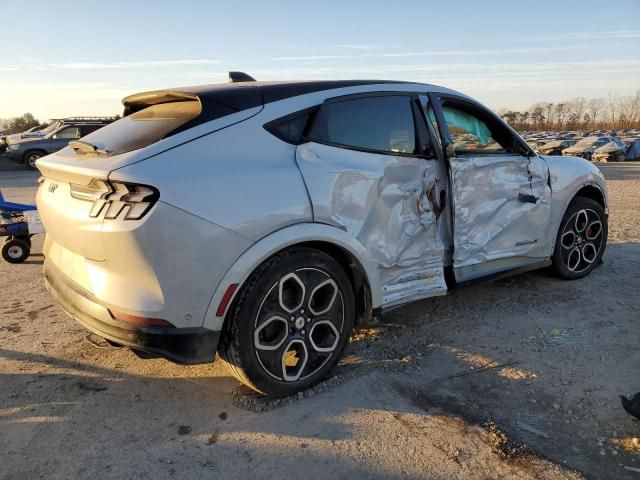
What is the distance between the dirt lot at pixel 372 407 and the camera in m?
2.52

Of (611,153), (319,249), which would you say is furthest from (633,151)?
(319,249)

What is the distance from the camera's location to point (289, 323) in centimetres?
309

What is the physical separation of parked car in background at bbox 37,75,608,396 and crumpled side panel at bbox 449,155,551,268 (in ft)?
0.05

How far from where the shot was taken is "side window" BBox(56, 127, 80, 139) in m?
20.7

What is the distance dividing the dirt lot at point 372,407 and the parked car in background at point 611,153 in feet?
107

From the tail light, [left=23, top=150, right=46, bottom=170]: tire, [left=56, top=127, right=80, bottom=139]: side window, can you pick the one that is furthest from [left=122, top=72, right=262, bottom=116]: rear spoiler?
[left=23, top=150, right=46, bottom=170]: tire

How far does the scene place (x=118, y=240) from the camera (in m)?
2.58

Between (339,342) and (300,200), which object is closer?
(300,200)

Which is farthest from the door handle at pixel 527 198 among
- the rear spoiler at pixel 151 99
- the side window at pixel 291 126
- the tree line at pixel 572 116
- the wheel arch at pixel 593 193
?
the tree line at pixel 572 116

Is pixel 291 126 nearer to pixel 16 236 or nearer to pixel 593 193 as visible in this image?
pixel 593 193

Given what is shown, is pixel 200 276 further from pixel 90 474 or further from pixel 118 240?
pixel 90 474

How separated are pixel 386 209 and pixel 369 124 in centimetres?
60

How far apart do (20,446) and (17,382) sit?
771 mm

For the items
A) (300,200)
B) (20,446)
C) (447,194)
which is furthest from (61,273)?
(447,194)
